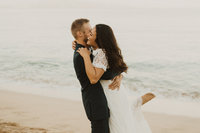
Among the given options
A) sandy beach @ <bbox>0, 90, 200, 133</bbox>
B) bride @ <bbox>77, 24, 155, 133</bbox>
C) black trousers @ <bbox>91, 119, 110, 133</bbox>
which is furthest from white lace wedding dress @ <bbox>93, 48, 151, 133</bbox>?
sandy beach @ <bbox>0, 90, 200, 133</bbox>

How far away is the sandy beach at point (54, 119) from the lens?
488cm

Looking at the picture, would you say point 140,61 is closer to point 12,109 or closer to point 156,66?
point 156,66

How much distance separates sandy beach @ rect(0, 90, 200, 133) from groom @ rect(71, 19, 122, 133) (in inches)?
85.5

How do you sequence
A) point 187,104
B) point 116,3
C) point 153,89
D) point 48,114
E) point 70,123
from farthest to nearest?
point 116,3 → point 153,89 → point 187,104 → point 48,114 → point 70,123

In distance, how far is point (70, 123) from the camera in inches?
206

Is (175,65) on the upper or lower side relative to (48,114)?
lower

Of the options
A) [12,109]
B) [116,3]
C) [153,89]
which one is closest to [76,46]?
[12,109]

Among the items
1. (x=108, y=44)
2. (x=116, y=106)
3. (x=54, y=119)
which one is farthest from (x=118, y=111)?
(x=54, y=119)

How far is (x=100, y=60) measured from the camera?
8.66 feet

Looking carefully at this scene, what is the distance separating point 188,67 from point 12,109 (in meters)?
10.5

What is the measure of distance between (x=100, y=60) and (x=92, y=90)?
0.29 m

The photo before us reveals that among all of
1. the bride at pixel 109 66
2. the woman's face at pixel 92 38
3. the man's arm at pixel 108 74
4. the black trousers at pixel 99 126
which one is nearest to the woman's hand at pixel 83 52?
the bride at pixel 109 66

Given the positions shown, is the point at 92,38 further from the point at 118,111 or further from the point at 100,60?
the point at 118,111

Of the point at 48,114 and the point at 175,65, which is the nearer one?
the point at 48,114
